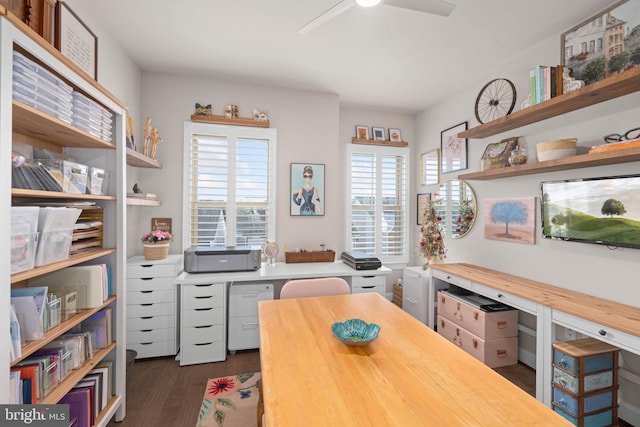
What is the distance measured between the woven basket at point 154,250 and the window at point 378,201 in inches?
85.0

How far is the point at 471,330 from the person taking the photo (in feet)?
7.92

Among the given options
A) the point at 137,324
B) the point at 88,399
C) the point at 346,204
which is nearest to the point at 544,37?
the point at 346,204

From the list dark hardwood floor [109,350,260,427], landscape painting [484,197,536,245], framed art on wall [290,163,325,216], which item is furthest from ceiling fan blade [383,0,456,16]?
dark hardwood floor [109,350,260,427]

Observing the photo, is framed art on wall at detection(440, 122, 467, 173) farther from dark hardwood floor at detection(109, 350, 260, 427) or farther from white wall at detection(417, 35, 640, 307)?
dark hardwood floor at detection(109, 350, 260, 427)

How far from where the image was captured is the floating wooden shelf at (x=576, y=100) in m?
1.55

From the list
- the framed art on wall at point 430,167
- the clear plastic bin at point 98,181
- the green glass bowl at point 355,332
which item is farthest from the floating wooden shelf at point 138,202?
the framed art on wall at point 430,167

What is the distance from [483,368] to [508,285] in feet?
4.53

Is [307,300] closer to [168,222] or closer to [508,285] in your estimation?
[508,285]

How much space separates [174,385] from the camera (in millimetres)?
2119

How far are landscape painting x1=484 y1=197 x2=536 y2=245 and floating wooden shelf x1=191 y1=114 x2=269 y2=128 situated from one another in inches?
98.3

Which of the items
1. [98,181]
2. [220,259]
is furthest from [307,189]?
[98,181]

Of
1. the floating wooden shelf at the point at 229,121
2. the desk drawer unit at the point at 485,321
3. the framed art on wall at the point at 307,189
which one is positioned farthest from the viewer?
the framed art on wall at the point at 307,189

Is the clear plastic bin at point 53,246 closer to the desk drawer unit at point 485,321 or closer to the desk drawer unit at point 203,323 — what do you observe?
the desk drawer unit at point 203,323

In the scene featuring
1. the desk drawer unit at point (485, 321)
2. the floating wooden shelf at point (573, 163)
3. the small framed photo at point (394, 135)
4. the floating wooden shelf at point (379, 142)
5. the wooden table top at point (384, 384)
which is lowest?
the desk drawer unit at point (485, 321)
